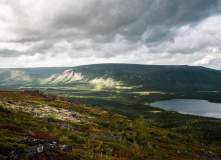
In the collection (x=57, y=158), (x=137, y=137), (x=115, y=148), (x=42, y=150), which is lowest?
(x=137, y=137)

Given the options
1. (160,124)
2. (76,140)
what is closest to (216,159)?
(76,140)

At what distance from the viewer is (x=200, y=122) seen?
7525 inches

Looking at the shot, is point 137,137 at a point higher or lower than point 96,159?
lower

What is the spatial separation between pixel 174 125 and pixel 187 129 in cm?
2235

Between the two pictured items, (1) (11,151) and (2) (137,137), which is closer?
(1) (11,151)

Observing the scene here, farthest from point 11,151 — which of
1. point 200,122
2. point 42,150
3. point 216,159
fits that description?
point 200,122

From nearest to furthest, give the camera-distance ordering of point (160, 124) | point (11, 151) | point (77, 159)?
point (11, 151), point (77, 159), point (160, 124)

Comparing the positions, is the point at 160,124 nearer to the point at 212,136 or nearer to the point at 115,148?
the point at 212,136

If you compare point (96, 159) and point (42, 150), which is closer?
point (42, 150)

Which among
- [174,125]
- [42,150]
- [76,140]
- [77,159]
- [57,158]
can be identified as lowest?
[174,125]

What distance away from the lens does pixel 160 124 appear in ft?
589

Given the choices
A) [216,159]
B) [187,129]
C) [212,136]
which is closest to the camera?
[216,159]

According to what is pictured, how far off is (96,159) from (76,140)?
1250 centimetres

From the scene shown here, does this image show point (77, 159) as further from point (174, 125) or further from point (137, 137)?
point (174, 125)
